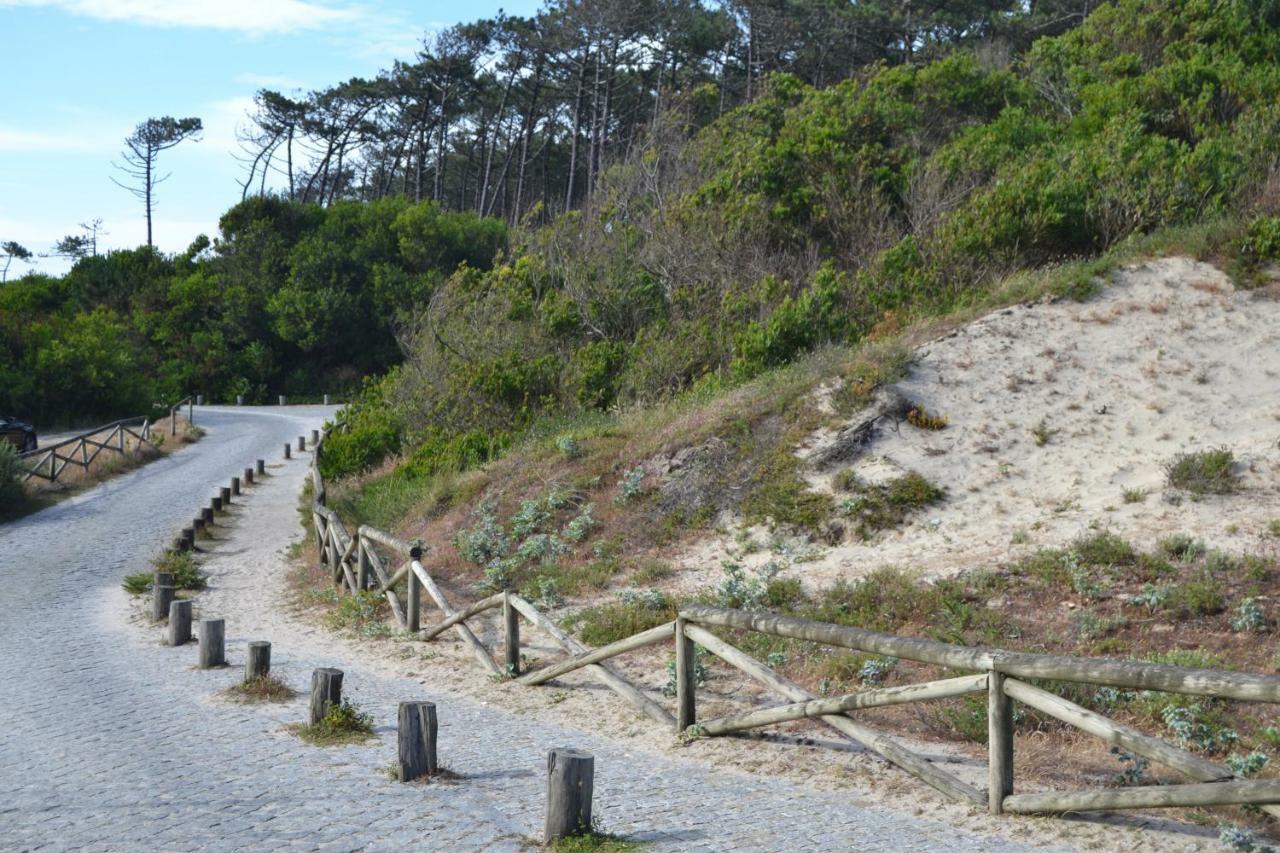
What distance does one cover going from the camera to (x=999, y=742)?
579cm

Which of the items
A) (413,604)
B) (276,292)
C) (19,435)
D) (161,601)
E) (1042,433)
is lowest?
(161,601)

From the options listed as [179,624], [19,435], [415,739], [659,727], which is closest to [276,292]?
[19,435]

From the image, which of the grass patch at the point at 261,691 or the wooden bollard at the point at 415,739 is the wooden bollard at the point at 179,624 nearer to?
the grass patch at the point at 261,691

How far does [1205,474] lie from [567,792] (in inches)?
366

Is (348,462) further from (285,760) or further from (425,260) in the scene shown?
(425,260)

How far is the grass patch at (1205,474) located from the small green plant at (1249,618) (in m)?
3.05

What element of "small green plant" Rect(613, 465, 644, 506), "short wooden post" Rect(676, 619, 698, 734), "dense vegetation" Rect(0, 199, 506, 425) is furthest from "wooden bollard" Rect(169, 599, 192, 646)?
"dense vegetation" Rect(0, 199, 506, 425)

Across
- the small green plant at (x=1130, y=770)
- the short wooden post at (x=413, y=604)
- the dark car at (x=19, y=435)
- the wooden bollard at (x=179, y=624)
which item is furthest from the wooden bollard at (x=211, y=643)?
the dark car at (x=19, y=435)

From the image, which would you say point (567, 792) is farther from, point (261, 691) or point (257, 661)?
point (257, 661)

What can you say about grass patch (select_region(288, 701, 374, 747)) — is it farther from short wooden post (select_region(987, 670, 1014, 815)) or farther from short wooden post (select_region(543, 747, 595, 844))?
short wooden post (select_region(987, 670, 1014, 815))

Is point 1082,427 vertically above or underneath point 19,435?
above

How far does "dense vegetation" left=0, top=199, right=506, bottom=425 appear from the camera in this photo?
54.9 metres

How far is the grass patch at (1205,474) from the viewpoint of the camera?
470 inches

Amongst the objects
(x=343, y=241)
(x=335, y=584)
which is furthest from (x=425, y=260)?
(x=335, y=584)
